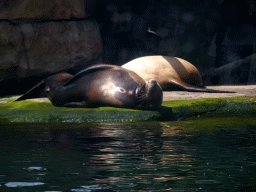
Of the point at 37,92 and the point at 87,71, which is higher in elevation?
the point at 87,71

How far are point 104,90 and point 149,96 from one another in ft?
2.86

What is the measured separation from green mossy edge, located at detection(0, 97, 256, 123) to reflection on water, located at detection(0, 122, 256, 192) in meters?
1.02

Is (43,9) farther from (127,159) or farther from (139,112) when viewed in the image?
(127,159)

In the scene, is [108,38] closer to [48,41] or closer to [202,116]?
[48,41]

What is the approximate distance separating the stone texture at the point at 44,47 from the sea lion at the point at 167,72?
116cm

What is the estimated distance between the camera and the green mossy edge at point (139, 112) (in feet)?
21.0

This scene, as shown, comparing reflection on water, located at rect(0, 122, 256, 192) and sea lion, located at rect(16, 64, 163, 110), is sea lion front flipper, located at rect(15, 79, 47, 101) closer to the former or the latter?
sea lion, located at rect(16, 64, 163, 110)

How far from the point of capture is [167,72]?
30.6 ft

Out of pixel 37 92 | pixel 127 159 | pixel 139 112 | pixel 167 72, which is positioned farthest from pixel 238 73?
pixel 127 159

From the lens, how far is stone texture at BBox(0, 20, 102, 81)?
9.30 metres

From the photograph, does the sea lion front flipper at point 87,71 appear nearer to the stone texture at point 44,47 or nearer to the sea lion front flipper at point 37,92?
the sea lion front flipper at point 37,92

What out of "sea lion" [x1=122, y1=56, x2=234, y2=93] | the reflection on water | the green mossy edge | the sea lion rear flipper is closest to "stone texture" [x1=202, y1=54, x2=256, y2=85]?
"sea lion" [x1=122, y1=56, x2=234, y2=93]

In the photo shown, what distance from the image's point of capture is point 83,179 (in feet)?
9.41

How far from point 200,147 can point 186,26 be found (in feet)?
29.3
